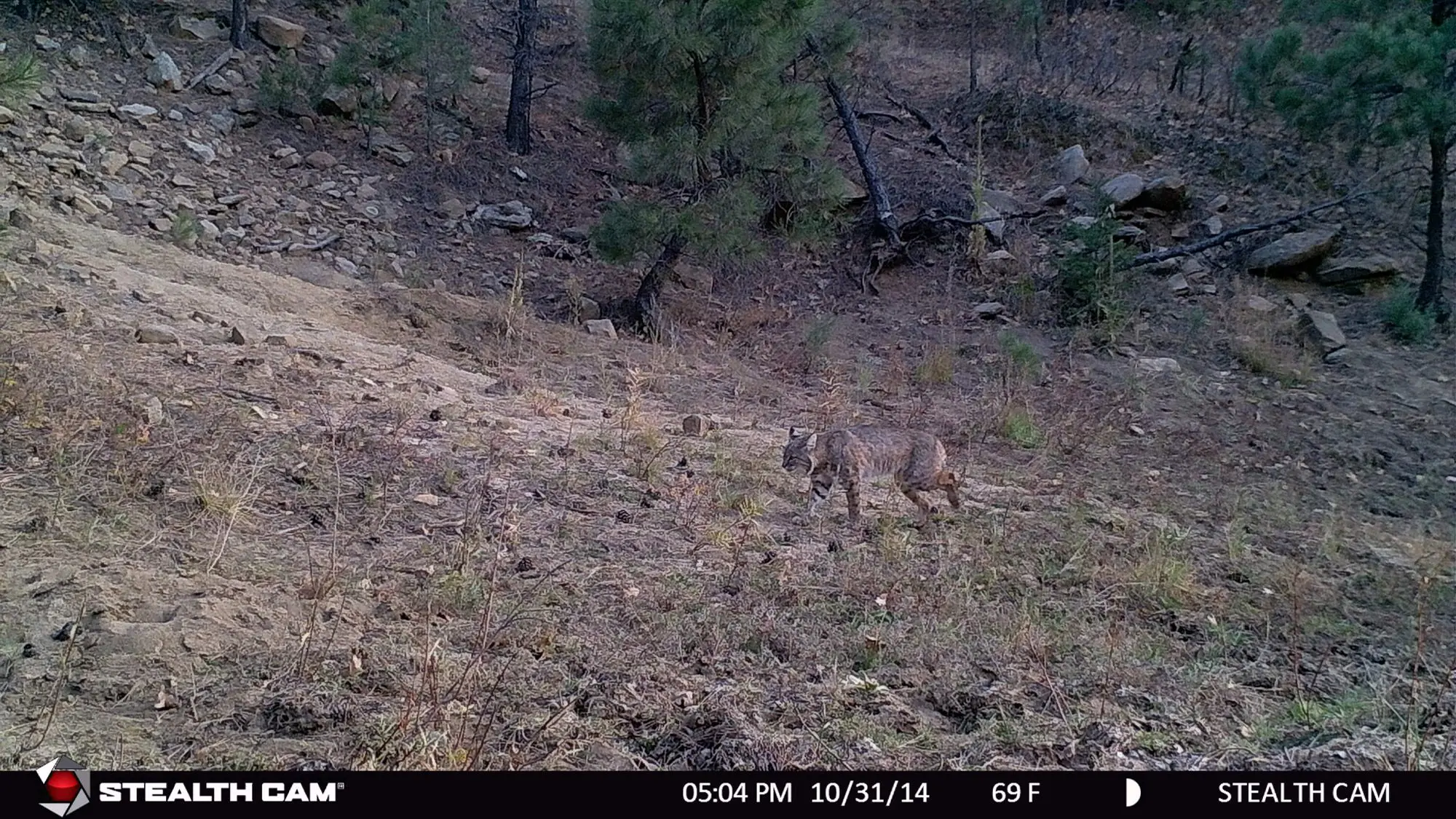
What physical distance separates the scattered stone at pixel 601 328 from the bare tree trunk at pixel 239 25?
729cm

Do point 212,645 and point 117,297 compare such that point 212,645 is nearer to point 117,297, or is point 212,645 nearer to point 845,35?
point 117,297

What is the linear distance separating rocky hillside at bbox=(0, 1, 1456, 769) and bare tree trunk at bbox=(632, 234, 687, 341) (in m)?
0.64

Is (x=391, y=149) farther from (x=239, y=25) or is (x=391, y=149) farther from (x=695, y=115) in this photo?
(x=695, y=115)

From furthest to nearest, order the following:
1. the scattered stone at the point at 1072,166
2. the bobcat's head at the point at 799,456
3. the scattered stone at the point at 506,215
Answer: the scattered stone at the point at 1072,166 < the scattered stone at the point at 506,215 < the bobcat's head at the point at 799,456

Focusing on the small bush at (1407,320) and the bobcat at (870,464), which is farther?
the small bush at (1407,320)

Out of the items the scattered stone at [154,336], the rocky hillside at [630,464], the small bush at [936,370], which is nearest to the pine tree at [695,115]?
the rocky hillside at [630,464]

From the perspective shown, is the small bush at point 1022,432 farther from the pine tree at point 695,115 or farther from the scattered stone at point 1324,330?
the scattered stone at point 1324,330

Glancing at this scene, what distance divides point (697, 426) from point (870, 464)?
1.65m

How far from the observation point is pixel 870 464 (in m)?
6.47

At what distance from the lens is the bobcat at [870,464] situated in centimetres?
643

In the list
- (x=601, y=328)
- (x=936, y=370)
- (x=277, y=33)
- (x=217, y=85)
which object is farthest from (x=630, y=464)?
(x=277, y=33)

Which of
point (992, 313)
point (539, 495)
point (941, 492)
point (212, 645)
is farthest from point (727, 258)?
point (212, 645)

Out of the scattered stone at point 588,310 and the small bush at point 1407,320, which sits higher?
the small bush at point 1407,320
